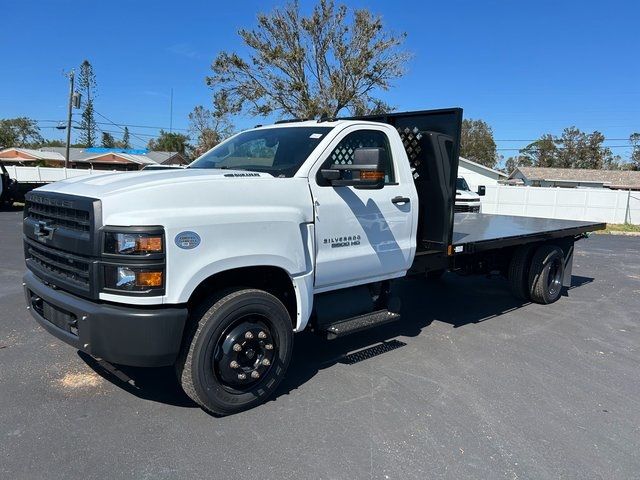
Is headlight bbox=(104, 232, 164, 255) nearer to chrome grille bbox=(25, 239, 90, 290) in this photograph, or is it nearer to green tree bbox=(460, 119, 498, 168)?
chrome grille bbox=(25, 239, 90, 290)

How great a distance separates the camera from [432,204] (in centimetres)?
540

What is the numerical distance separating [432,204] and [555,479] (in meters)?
2.94

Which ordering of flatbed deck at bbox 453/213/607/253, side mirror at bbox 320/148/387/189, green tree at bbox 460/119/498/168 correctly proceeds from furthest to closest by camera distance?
green tree at bbox 460/119/498/168
flatbed deck at bbox 453/213/607/253
side mirror at bbox 320/148/387/189

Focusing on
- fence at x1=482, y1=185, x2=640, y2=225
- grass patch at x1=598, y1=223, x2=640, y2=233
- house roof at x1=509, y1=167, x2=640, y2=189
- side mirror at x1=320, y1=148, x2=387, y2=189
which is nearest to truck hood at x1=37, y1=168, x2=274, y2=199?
side mirror at x1=320, y1=148, x2=387, y2=189

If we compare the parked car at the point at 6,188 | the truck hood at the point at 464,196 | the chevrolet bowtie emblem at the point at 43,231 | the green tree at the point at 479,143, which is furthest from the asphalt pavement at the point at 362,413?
the green tree at the point at 479,143

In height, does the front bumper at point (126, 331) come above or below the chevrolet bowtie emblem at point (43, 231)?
below

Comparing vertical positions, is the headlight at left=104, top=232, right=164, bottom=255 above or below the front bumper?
above

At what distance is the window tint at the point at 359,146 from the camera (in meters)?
4.51

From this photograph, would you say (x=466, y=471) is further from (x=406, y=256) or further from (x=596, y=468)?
(x=406, y=256)

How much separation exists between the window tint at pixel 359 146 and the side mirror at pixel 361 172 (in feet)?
0.54

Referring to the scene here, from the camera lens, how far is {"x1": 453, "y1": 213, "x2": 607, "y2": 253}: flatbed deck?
19.5 ft

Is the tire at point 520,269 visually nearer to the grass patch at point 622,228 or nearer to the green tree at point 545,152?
the grass patch at point 622,228

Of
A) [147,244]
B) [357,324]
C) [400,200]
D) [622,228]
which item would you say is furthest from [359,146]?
[622,228]

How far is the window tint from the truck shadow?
1.78 meters
